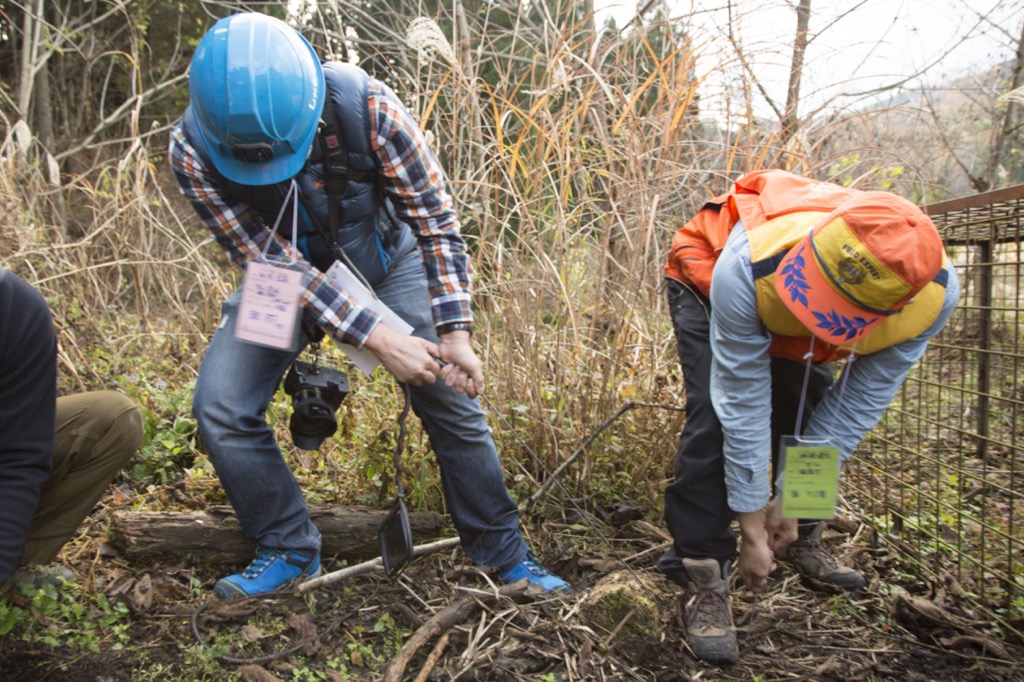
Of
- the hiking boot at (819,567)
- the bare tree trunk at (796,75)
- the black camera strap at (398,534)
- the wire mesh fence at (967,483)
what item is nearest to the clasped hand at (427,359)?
the black camera strap at (398,534)

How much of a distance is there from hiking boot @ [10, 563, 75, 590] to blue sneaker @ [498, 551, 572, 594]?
1152 mm

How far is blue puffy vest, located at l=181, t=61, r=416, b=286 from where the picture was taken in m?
1.74

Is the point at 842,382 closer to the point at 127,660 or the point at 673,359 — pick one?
the point at 673,359

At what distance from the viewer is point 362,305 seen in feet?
6.00

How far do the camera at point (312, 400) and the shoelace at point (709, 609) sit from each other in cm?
107

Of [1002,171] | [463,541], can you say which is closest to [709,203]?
[463,541]

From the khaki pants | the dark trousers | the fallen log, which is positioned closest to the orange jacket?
the dark trousers

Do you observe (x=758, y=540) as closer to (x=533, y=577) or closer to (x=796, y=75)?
(x=533, y=577)

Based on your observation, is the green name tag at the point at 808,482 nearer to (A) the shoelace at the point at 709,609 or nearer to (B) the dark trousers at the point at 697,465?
(B) the dark trousers at the point at 697,465

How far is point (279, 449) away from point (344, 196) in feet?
2.40

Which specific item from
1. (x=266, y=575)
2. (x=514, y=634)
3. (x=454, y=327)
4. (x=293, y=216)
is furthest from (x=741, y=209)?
(x=266, y=575)

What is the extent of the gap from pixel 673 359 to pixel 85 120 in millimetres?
7568

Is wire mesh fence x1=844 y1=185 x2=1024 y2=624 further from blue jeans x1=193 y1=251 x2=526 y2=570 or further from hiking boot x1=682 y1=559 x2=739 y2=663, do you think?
blue jeans x1=193 y1=251 x2=526 y2=570

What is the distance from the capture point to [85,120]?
296 inches
